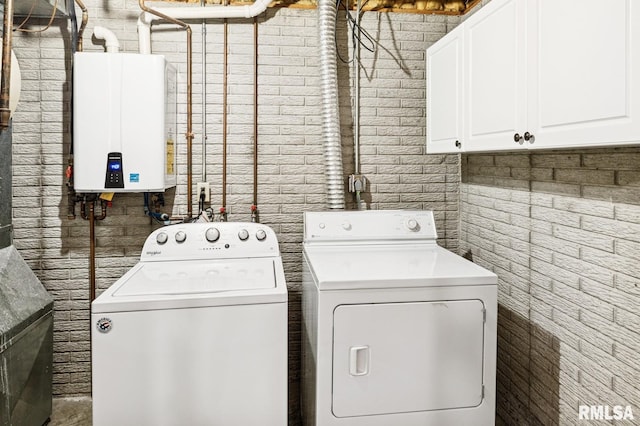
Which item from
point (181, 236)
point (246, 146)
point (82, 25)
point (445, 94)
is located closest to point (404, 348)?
point (181, 236)

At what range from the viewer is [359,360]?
1896mm

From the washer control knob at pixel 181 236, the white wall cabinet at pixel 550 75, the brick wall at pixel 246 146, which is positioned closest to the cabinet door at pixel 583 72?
the white wall cabinet at pixel 550 75

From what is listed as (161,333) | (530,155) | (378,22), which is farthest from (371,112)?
(161,333)

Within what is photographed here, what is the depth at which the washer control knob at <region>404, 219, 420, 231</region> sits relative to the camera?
8.80ft

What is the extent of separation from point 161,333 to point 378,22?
2336 millimetres

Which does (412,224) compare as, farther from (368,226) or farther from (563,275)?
(563,275)

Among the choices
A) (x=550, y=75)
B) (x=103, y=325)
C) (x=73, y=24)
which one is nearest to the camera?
(x=550, y=75)

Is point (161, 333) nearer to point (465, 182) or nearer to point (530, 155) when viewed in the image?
point (530, 155)

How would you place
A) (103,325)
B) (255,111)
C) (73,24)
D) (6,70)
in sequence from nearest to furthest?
(103,325), (6,70), (73,24), (255,111)

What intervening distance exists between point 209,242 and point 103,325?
32.4 inches

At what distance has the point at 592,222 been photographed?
72.4 inches

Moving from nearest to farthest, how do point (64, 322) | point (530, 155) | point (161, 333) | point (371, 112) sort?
point (161, 333)
point (530, 155)
point (64, 322)
point (371, 112)

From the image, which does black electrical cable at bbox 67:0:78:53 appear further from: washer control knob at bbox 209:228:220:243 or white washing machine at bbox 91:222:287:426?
white washing machine at bbox 91:222:287:426

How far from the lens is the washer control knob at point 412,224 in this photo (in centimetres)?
268
